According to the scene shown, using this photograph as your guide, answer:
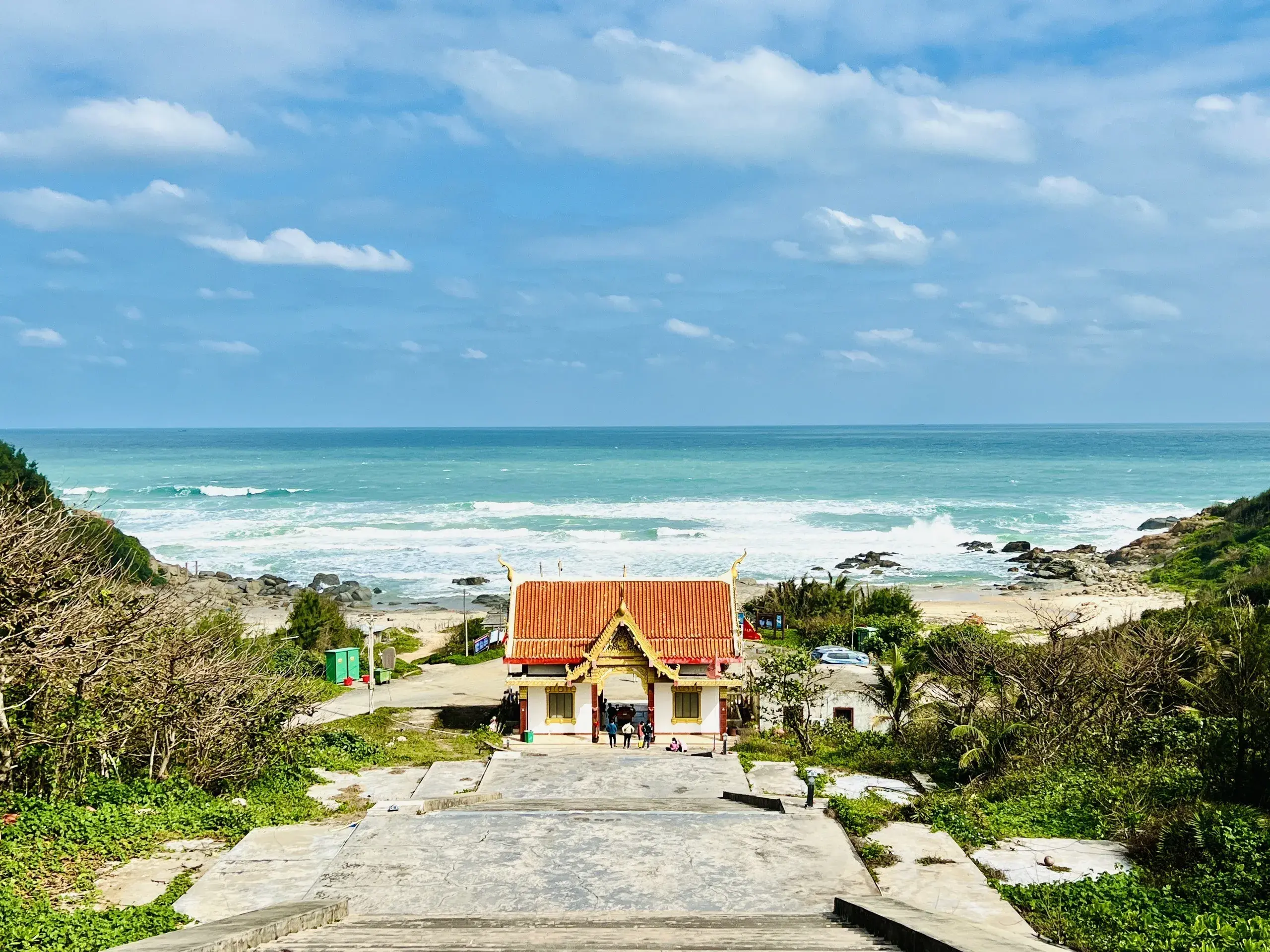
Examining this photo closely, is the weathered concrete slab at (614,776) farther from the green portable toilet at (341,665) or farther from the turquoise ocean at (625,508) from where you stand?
the turquoise ocean at (625,508)

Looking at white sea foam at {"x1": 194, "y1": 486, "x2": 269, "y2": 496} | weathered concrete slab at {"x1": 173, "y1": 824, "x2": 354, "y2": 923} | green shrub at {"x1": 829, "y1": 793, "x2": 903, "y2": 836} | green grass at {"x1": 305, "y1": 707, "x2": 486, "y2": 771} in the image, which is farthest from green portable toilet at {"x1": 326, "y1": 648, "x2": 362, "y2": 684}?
white sea foam at {"x1": 194, "y1": 486, "x2": 269, "y2": 496}

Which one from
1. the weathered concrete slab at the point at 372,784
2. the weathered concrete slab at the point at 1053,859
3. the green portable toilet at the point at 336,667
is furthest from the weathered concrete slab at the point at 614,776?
the green portable toilet at the point at 336,667

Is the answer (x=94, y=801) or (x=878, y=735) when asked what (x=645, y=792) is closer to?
(x=878, y=735)

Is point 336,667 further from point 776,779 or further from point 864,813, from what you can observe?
point 864,813

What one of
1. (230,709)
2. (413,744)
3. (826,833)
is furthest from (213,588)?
(826,833)

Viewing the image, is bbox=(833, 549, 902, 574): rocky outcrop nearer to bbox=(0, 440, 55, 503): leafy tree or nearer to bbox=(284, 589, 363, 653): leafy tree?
bbox=(284, 589, 363, 653): leafy tree
